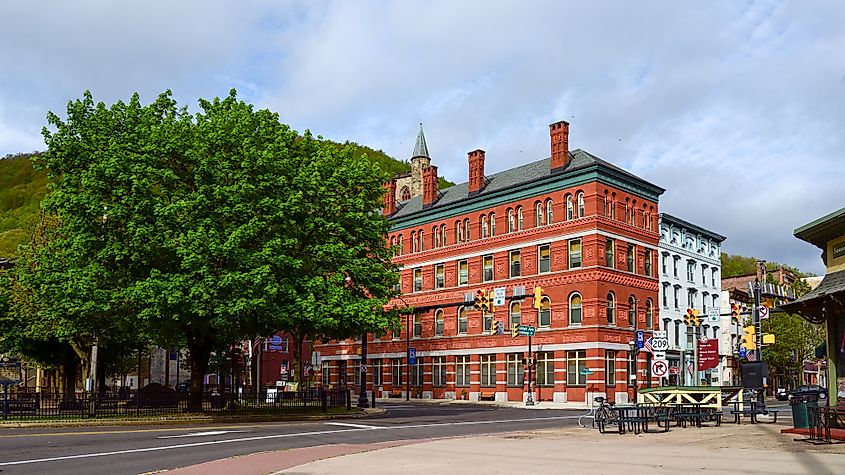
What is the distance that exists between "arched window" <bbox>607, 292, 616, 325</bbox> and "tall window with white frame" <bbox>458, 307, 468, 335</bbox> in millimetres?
12896

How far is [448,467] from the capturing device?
16.2 meters

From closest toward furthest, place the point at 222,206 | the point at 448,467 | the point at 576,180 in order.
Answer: the point at 448,467 → the point at 222,206 → the point at 576,180

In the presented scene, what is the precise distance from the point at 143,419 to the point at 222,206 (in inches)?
349

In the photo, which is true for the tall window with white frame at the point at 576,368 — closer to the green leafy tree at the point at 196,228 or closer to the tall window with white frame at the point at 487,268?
the tall window with white frame at the point at 487,268

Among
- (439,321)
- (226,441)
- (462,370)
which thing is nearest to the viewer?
(226,441)

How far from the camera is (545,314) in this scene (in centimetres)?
6109

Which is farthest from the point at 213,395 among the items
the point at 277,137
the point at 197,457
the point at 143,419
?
the point at 197,457

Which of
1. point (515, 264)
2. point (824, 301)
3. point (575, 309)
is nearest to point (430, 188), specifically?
point (515, 264)

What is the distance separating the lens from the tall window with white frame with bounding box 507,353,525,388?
203 feet

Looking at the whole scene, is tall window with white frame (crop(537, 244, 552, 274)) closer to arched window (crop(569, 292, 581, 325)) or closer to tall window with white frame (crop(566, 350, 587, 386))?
arched window (crop(569, 292, 581, 325))

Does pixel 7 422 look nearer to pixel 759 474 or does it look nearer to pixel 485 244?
pixel 759 474

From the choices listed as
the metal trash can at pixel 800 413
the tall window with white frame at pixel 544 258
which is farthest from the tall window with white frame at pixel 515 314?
the metal trash can at pixel 800 413

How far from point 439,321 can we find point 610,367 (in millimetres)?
16627

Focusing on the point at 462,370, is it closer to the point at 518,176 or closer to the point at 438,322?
the point at 438,322
